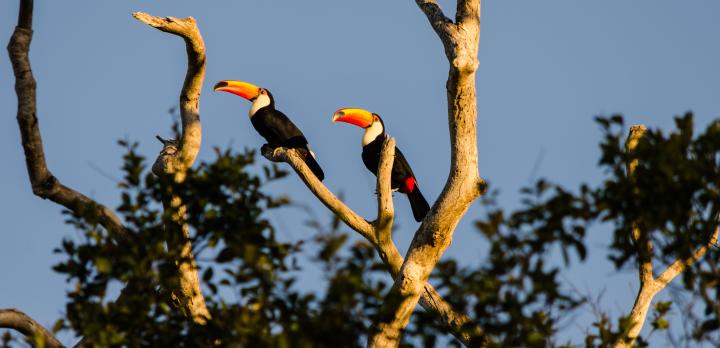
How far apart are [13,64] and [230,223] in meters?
2.41

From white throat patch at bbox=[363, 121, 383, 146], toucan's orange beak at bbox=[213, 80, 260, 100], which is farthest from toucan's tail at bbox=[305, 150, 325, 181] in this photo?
toucan's orange beak at bbox=[213, 80, 260, 100]

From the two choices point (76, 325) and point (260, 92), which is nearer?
point (76, 325)

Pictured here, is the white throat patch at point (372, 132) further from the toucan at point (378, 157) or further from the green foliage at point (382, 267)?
the green foliage at point (382, 267)

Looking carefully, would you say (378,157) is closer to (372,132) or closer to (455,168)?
(372,132)

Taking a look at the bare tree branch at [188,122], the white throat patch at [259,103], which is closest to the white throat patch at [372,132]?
the white throat patch at [259,103]

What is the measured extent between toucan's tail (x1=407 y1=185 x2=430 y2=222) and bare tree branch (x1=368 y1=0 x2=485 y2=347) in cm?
289

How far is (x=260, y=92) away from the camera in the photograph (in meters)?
14.4

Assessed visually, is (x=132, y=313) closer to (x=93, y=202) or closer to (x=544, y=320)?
(x=93, y=202)

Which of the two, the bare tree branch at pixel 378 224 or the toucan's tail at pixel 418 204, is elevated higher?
the toucan's tail at pixel 418 204

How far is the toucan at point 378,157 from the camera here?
40.0 ft

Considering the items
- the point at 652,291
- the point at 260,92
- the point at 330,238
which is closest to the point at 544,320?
the point at 330,238

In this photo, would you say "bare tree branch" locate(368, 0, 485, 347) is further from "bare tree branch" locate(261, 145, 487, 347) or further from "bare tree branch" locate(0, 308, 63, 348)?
"bare tree branch" locate(0, 308, 63, 348)

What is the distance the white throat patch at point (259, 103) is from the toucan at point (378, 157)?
0.93 meters

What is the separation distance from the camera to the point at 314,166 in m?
12.3
